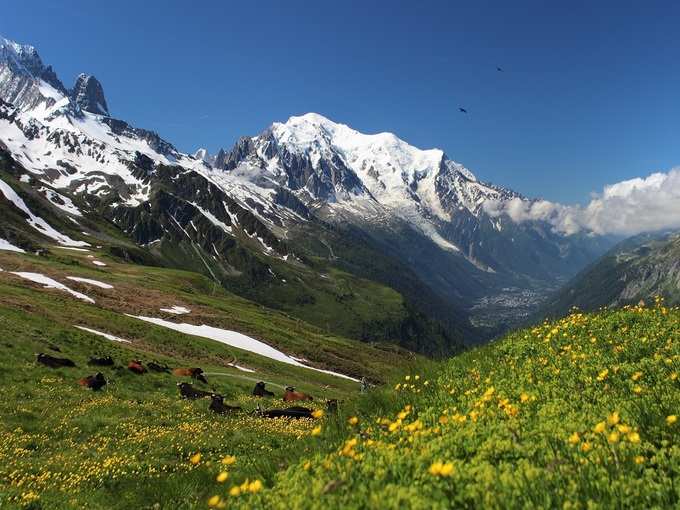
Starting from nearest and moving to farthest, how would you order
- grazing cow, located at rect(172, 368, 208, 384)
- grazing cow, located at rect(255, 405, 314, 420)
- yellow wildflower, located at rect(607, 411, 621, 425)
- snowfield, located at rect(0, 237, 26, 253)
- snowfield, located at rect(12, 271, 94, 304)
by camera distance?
yellow wildflower, located at rect(607, 411, 621, 425)
grazing cow, located at rect(255, 405, 314, 420)
grazing cow, located at rect(172, 368, 208, 384)
snowfield, located at rect(12, 271, 94, 304)
snowfield, located at rect(0, 237, 26, 253)

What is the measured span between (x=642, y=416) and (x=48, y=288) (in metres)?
81.7

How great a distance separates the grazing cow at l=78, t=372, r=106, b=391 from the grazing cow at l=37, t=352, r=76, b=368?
350 centimetres

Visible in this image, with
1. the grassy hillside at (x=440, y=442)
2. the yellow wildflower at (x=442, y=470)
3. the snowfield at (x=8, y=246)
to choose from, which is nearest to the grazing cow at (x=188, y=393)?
the grassy hillside at (x=440, y=442)

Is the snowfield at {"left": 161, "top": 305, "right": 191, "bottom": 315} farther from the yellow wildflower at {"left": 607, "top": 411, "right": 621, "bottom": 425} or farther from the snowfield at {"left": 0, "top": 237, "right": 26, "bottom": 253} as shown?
the snowfield at {"left": 0, "top": 237, "right": 26, "bottom": 253}

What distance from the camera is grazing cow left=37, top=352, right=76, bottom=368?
2971 cm

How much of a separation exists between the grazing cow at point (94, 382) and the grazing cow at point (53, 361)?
350 centimetres

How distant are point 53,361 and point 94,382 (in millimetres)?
5009

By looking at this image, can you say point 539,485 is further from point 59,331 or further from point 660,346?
point 59,331

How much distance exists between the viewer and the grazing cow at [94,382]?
88.4 ft

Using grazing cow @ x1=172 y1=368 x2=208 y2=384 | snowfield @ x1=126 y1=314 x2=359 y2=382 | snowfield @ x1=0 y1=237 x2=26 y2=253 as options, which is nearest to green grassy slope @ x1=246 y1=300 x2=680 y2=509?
grazing cow @ x1=172 y1=368 x2=208 y2=384

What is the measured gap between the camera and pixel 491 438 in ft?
21.4

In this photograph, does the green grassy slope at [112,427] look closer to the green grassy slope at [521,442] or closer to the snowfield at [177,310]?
the green grassy slope at [521,442]

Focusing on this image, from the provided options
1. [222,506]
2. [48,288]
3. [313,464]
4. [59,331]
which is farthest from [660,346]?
[48,288]

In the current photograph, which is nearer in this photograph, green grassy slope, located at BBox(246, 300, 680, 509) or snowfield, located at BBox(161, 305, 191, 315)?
green grassy slope, located at BBox(246, 300, 680, 509)
